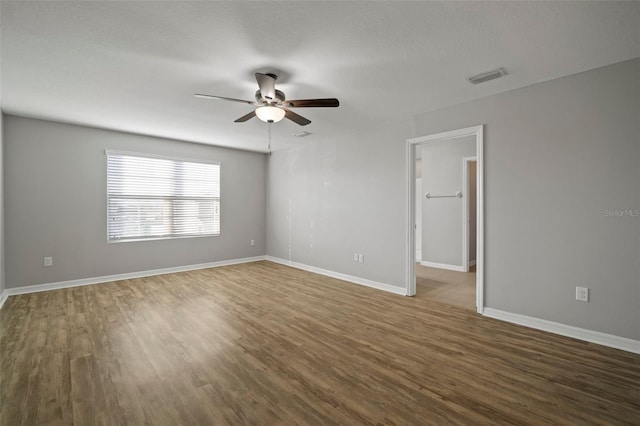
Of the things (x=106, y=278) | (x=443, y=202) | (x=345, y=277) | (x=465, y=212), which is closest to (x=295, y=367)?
(x=345, y=277)

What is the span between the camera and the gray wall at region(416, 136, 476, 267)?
232 inches

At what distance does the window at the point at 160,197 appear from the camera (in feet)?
15.9

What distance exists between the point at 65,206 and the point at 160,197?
1317 mm

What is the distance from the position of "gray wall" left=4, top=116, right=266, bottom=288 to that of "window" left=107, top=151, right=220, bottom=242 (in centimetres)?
14

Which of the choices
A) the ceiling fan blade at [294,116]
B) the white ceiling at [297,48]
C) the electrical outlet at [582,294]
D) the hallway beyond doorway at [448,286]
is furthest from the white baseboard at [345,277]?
the ceiling fan blade at [294,116]

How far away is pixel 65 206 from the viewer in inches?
173

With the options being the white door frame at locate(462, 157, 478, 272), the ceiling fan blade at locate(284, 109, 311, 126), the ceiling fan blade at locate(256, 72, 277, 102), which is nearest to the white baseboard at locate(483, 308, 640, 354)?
the white door frame at locate(462, 157, 478, 272)

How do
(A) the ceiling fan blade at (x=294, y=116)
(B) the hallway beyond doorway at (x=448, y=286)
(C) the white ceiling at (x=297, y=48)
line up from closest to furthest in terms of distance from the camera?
(C) the white ceiling at (x=297, y=48) < (A) the ceiling fan blade at (x=294, y=116) < (B) the hallway beyond doorway at (x=448, y=286)

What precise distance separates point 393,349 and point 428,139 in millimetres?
2646

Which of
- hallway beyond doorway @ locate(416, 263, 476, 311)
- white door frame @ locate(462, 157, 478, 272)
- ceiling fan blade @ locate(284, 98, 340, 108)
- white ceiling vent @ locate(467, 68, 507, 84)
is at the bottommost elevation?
hallway beyond doorway @ locate(416, 263, 476, 311)

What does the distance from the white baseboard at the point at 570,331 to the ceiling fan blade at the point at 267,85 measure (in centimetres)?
324

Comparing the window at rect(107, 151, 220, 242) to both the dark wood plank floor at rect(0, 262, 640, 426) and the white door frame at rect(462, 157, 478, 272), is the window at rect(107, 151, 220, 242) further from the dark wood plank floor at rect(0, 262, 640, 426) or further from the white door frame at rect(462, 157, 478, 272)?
the white door frame at rect(462, 157, 478, 272)

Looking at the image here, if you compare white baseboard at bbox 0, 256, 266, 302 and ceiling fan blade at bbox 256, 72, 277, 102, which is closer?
ceiling fan blade at bbox 256, 72, 277, 102

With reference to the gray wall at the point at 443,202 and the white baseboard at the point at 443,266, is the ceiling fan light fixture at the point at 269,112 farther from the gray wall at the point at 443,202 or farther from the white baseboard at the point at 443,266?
the white baseboard at the point at 443,266
